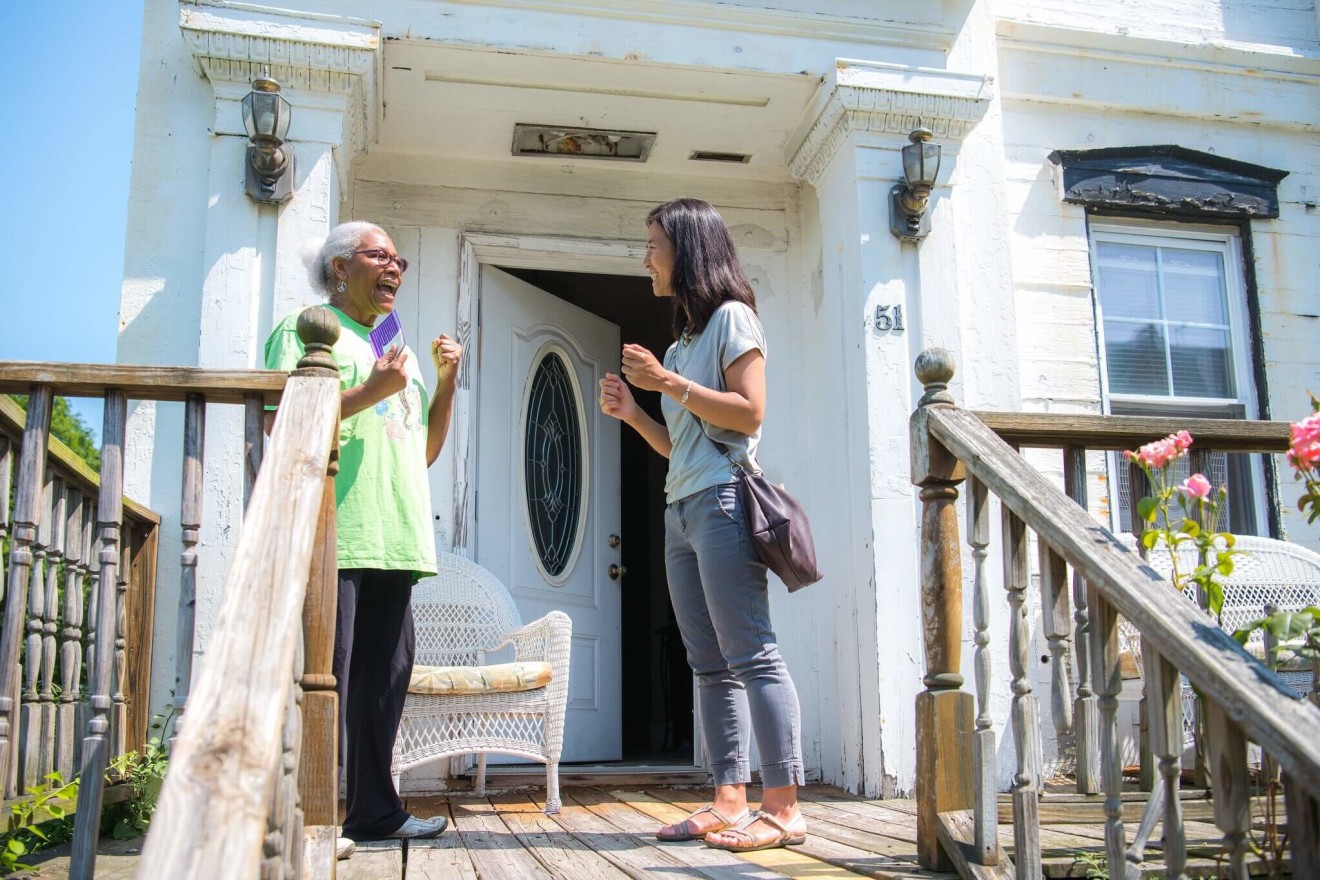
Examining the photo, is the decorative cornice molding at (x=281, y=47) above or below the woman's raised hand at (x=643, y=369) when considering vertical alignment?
above

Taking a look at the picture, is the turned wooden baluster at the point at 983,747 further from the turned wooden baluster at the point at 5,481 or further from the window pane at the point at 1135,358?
the window pane at the point at 1135,358

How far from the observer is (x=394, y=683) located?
9.98ft

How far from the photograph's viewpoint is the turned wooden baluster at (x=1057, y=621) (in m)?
2.32

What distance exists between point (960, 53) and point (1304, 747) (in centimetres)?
403

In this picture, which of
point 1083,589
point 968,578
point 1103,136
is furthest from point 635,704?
point 1083,589

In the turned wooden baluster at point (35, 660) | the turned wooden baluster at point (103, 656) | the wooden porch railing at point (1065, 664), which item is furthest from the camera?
the turned wooden baluster at point (35, 660)

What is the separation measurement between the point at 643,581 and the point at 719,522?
562 cm

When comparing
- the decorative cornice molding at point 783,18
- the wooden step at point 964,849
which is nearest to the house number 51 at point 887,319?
the decorative cornice molding at point 783,18

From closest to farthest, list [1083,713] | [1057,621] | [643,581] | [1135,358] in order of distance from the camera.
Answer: [1057,621] → [1083,713] → [1135,358] → [643,581]

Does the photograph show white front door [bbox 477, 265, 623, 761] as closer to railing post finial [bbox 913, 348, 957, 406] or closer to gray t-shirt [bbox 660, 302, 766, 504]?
gray t-shirt [bbox 660, 302, 766, 504]

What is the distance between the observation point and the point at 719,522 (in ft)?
9.45

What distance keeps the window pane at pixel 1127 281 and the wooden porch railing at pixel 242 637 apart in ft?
13.5

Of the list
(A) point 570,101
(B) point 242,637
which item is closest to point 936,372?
(B) point 242,637

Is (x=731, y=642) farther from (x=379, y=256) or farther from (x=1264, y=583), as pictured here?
(x=1264, y=583)
